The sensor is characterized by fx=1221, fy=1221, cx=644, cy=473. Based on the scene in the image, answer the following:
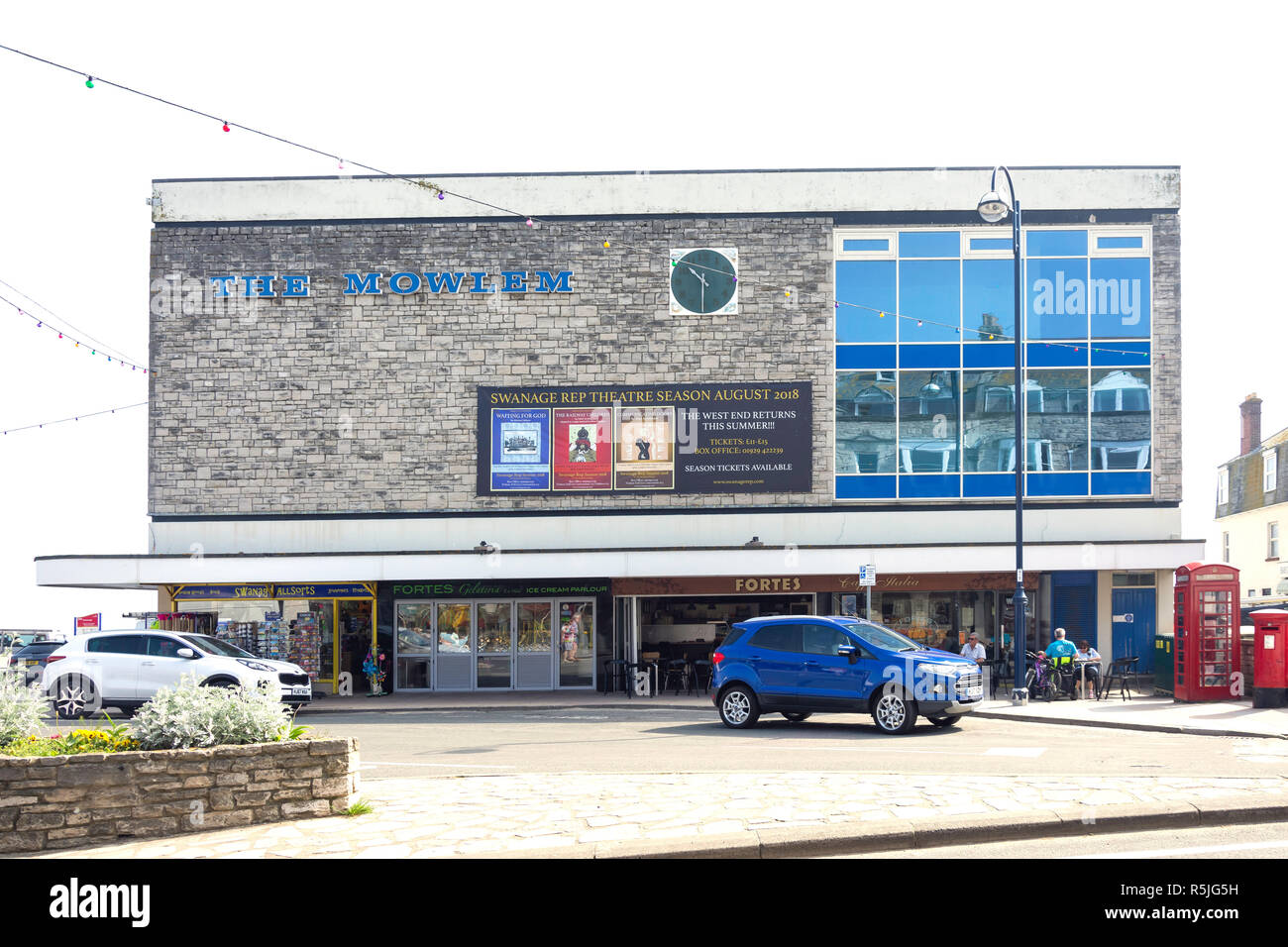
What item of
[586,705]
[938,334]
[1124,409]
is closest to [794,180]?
[938,334]

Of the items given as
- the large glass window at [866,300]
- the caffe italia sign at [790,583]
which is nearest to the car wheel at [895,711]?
the caffe italia sign at [790,583]

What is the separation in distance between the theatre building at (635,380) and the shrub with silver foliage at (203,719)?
60.2 ft

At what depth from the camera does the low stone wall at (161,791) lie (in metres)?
8.81

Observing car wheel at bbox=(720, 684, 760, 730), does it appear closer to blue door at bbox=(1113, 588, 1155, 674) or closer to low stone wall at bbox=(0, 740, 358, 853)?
low stone wall at bbox=(0, 740, 358, 853)

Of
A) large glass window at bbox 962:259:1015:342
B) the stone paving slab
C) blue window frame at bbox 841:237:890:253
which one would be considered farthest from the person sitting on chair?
the stone paving slab

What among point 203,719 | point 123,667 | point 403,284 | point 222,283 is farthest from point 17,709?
point 222,283

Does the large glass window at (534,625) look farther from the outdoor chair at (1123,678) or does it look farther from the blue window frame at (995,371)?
the outdoor chair at (1123,678)

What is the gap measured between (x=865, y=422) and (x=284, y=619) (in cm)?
1431

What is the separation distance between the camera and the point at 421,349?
96.1ft

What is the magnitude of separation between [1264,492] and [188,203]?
38696 millimetres

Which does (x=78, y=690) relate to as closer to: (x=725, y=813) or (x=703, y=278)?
(x=725, y=813)

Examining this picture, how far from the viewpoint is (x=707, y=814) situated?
9445mm

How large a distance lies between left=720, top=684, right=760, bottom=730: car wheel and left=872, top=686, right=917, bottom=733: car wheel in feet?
6.50

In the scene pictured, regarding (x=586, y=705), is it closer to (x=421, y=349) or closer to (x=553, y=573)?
(x=553, y=573)
